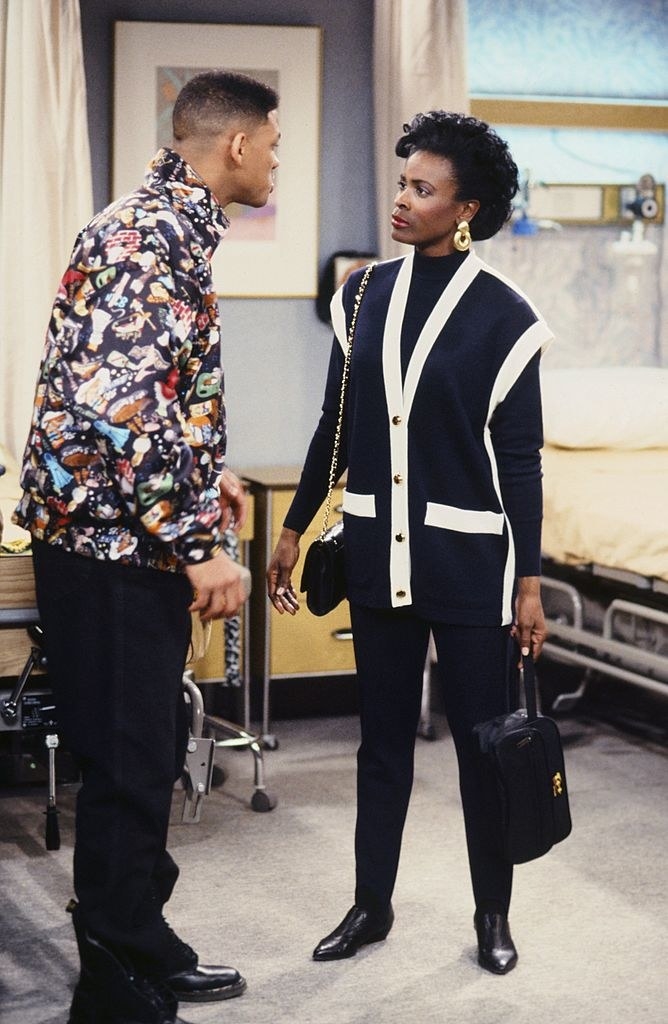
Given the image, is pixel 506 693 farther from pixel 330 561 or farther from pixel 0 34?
pixel 0 34

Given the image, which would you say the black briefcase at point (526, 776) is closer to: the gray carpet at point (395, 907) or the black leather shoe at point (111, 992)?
the gray carpet at point (395, 907)

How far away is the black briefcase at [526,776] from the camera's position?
266 cm

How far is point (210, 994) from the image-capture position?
8.81 feet

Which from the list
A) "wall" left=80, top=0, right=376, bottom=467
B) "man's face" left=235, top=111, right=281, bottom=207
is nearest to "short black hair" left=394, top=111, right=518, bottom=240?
"man's face" left=235, top=111, right=281, bottom=207

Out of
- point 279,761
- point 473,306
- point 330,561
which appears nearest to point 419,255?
point 473,306

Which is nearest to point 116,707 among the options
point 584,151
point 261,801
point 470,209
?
point 470,209

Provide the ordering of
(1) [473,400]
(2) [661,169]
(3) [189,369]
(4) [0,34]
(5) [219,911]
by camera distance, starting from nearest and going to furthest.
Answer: (3) [189,369] → (1) [473,400] → (5) [219,911] → (4) [0,34] → (2) [661,169]

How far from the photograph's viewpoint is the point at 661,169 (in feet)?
17.9

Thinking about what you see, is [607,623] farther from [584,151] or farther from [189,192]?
[189,192]

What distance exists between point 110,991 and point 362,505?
99cm

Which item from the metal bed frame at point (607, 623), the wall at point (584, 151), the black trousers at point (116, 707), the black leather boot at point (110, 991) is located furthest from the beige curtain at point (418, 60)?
the black leather boot at point (110, 991)

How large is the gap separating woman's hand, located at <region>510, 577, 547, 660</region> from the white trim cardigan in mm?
23

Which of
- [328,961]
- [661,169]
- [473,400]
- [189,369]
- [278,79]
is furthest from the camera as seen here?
[661,169]

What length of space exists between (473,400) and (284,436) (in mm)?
2318
